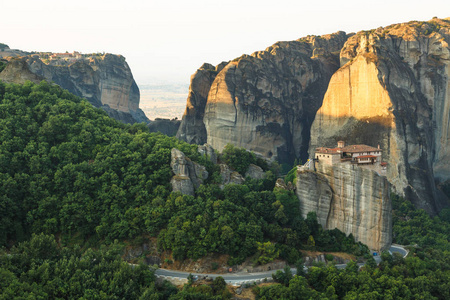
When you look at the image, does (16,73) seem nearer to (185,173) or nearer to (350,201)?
(185,173)

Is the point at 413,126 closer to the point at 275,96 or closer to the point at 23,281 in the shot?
the point at 275,96

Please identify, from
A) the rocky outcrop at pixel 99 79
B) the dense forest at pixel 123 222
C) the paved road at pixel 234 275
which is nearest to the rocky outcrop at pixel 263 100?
the rocky outcrop at pixel 99 79

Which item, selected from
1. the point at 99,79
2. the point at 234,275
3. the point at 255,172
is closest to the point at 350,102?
the point at 255,172

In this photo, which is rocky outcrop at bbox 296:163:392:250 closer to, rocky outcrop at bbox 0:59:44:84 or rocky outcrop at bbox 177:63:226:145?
rocky outcrop at bbox 0:59:44:84

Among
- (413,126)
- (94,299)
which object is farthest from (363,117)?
(94,299)

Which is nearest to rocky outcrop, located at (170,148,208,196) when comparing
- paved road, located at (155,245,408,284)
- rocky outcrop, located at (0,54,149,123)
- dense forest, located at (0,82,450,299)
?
dense forest, located at (0,82,450,299)
